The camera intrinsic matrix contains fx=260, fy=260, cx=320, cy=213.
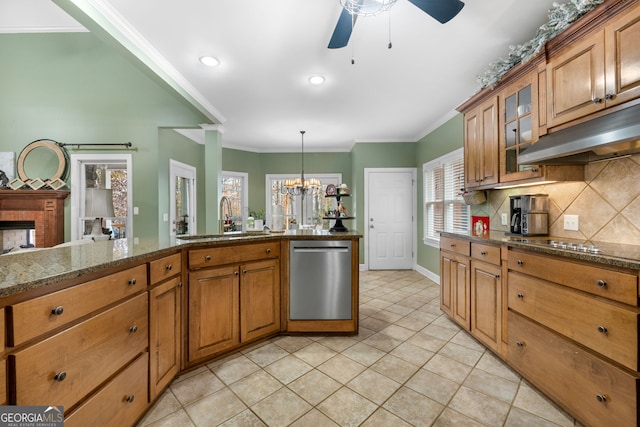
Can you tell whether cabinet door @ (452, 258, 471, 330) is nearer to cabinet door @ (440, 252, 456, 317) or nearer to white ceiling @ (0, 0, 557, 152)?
cabinet door @ (440, 252, 456, 317)

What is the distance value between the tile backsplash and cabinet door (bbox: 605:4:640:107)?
0.49 m

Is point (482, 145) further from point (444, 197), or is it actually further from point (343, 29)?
point (343, 29)

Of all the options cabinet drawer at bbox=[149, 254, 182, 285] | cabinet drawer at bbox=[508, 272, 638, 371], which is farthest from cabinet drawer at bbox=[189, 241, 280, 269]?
cabinet drawer at bbox=[508, 272, 638, 371]

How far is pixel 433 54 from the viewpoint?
7.77ft

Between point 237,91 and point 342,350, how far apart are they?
3034 mm

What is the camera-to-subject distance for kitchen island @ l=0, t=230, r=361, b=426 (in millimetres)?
857

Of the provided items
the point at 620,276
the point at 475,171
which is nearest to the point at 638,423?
the point at 620,276

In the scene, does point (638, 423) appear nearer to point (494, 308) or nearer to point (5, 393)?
point (494, 308)

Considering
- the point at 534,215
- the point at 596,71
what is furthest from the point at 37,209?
the point at 596,71

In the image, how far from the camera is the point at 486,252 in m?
2.13

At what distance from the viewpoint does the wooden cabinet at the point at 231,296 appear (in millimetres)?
1882

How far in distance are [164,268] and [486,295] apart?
2407mm

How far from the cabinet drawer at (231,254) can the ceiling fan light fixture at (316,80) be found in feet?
5.94

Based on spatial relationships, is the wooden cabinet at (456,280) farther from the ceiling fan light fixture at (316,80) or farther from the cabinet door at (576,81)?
the ceiling fan light fixture at (316,80)
